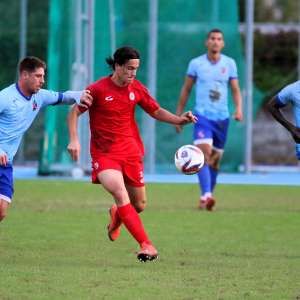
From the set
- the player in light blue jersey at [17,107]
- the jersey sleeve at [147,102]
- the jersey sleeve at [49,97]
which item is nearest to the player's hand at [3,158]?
the player in light blue jersey at [17,107]

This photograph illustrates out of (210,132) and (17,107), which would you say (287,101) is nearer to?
(17,107)

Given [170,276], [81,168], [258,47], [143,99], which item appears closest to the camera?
[170,276]

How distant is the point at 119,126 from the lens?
418 inches

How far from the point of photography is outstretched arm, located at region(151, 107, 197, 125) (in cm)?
1041

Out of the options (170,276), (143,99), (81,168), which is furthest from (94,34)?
(170,276)

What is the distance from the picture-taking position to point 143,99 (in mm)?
10828

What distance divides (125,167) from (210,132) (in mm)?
5396

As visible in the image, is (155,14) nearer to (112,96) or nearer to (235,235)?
(235,235)

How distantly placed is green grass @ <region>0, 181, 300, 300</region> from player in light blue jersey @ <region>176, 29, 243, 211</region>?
0.84m

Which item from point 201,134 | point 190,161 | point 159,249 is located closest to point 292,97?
point 190,161

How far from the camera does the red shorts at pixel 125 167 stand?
1039 cm

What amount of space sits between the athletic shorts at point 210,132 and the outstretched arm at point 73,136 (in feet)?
17.9

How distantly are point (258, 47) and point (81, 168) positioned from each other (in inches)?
462

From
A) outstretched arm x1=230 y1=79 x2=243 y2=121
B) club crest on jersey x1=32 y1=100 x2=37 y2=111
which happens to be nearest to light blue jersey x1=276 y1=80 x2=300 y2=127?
club crest on jersey x1=32 y1=100 x2=37 y2=111
